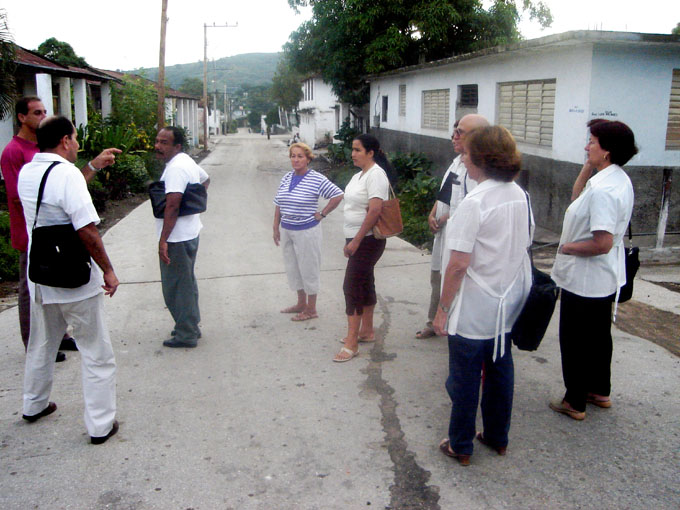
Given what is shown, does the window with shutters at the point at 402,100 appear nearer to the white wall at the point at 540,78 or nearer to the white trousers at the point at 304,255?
the white wall at the point at 540,78

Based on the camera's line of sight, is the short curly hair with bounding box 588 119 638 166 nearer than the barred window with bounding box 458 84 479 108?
Yes

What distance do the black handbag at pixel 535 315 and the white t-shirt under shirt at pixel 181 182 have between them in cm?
261

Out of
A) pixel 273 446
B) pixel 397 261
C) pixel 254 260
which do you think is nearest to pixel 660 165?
pixel 397 261

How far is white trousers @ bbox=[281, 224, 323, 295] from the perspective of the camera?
5.29 m

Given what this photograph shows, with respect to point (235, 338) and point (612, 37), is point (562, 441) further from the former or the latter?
point (612, 37)

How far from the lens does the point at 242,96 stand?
455 feet

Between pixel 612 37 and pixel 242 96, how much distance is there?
136897mm

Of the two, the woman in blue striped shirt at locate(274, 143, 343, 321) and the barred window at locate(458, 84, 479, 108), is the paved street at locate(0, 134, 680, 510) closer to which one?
the woman in blue striped shirt at locate(274, 143, 343, 321)

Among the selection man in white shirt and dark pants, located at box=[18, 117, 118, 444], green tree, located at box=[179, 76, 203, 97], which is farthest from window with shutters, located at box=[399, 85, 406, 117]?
green tree, located at box=[179, 76, 203, 97]

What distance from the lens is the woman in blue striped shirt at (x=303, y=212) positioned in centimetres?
520

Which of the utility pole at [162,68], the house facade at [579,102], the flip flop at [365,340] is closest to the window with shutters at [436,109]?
the house facade at [579,102]

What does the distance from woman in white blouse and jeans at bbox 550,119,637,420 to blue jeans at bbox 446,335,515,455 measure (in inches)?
25.7

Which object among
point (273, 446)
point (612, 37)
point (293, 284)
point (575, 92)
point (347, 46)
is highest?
point (347, 46)

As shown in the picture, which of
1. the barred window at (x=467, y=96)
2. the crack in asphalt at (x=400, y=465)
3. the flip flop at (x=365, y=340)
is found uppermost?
the barred window at (x=467, y=96)
